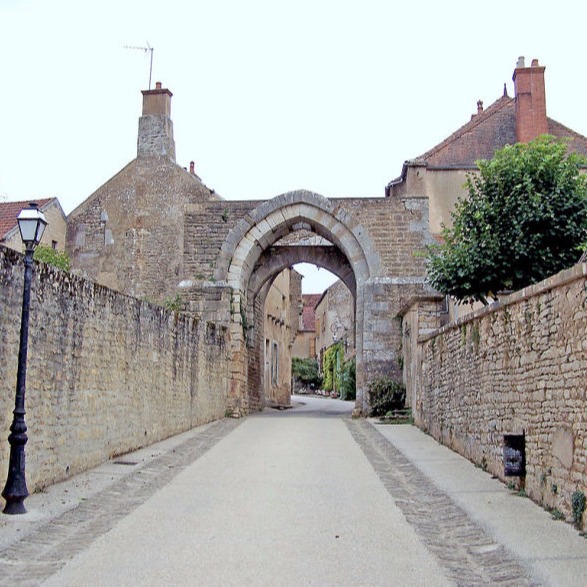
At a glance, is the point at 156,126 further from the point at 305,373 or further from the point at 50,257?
the point at 305,373

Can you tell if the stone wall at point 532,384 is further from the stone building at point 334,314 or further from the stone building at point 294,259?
the stone building at point 334,314

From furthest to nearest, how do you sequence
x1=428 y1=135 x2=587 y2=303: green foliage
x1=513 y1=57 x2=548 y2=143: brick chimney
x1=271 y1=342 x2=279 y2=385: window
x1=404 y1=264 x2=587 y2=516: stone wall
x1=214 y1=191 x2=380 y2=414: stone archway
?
x1=271 y1=342 x2=279 y2=385: window → x1=513 y1=57 x2=548 y2=143: brick chimney → x1=214 y1=191 x2=380 y2=414: stone archway → x1=428 y1=135 x2=587 y2=303: green foliage → x1=404 y1=264 x2=587 y2=516: stone wall

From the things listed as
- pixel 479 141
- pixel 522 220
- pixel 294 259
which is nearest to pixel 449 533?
pixel 522 220

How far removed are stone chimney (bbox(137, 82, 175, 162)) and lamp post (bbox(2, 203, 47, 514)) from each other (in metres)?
21.4

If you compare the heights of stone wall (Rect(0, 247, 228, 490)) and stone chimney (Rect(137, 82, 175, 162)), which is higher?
stone chimney (Rect(137, 82, 175, 162))

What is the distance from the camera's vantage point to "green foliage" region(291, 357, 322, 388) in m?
55.5

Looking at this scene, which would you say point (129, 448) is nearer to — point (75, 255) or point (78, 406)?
point (78, 406)

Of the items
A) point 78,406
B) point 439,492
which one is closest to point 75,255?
point 78,406

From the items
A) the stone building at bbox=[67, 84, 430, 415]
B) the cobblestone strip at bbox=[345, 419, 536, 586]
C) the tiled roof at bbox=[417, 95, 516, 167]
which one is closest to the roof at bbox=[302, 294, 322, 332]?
the tiled roof at bbox=[417, 95, 516, 167]

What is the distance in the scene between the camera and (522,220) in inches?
465

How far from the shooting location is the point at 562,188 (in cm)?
1159

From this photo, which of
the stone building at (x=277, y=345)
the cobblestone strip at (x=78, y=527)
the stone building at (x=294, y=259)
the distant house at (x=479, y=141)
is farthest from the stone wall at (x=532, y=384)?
the stone building at (x=277, y=345)

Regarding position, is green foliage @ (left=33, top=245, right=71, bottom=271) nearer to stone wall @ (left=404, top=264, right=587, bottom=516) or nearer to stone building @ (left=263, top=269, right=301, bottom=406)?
stone building @ (left=263, top=269, right=301, bottom=406)

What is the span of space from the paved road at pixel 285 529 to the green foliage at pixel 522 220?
12.9 feet
